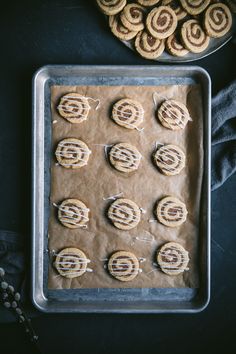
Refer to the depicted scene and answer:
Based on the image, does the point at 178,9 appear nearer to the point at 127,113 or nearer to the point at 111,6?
the point at 111,6

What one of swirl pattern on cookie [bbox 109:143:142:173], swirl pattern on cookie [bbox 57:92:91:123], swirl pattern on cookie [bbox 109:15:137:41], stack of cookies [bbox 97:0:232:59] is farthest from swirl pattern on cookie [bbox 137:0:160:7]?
swirl pattern on cookie [bbox 109:143:142:173]

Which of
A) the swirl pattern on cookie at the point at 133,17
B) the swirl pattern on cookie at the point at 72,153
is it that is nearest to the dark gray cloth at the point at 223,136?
the swirl pattern on cookie at the point at 133,17

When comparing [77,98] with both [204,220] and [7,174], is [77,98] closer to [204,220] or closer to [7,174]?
[7,174]

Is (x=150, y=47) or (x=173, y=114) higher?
(x=150, y=47)

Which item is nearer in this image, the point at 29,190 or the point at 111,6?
the point at 111,6

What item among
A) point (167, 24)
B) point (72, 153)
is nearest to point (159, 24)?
point (167, 24)

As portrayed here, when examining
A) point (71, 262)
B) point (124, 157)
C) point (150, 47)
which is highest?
point (150, 47)

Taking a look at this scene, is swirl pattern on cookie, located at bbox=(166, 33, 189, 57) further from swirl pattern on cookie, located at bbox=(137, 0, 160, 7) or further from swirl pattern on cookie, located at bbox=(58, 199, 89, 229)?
swirl pattern on cookie, located at bbox=(58, 199, 89, 229)

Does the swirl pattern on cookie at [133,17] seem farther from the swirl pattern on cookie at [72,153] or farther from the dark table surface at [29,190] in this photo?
the swirl pattern on cookie at [72,153]
